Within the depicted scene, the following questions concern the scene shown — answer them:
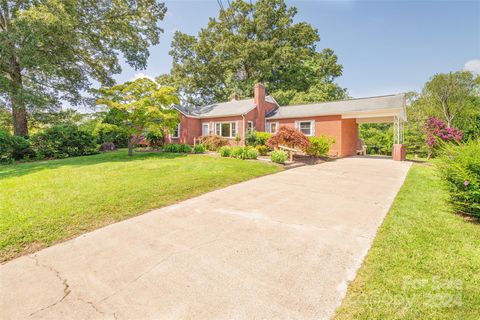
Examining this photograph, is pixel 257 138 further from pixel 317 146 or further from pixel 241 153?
pixel 317 146

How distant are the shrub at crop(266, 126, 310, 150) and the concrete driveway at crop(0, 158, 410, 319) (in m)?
7.94

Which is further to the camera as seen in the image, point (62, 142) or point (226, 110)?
point (226, 110)

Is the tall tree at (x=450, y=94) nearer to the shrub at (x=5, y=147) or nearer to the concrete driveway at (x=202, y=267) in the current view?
the concrete driveway at (x=202, y=267)

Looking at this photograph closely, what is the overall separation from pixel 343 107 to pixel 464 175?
12990 mm

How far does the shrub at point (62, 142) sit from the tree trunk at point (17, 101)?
3.28 meters

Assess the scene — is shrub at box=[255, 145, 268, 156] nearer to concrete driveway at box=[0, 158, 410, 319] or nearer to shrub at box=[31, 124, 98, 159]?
concrete driveway at box=[0, 158, 410, 319]

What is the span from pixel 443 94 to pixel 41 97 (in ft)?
142

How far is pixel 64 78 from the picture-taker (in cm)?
1848

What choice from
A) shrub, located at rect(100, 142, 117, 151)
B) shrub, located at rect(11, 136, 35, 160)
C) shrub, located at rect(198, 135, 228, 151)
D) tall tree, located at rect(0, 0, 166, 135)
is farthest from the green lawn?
tall tree, located at rect(0, 0, 166, 135)

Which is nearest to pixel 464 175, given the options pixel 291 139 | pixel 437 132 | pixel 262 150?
pixel 291 139

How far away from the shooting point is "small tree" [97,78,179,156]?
479 inches

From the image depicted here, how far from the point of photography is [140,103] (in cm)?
1202

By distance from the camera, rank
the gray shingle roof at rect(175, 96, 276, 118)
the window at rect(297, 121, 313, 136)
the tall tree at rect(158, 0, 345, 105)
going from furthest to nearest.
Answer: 1. the tall tree at rect(158, 0, 345, 105)
2. the gray shingle roof at rect(175, 96, 276, 118)
3. the window at rect(297, 121, 313, 136)

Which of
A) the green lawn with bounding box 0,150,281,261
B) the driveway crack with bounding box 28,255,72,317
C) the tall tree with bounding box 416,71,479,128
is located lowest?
the driveway crack with bounding box 28,255,72,317
